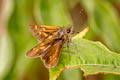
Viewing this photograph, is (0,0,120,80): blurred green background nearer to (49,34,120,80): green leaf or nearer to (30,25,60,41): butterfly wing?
(30,25,60,41): butterfly wing

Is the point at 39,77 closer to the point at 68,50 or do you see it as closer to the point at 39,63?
the point at 39,63

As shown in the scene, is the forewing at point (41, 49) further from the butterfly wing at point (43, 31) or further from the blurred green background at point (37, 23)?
the blurred green background at point (37, 23)

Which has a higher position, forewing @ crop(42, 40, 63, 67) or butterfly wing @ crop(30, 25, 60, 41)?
butterfly wing @ crop(30, 25, 60, 41)

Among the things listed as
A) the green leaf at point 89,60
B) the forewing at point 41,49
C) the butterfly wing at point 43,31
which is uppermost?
the butterfly wing at point 43,31

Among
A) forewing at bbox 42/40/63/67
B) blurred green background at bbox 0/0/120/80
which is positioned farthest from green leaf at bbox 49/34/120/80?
blurred green background at bbox 0/0/120/80

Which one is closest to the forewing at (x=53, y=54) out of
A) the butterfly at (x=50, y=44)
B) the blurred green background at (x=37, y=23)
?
the butterfly at (x=50, y=44)

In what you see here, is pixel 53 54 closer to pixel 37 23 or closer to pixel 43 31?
pixel 43 31
